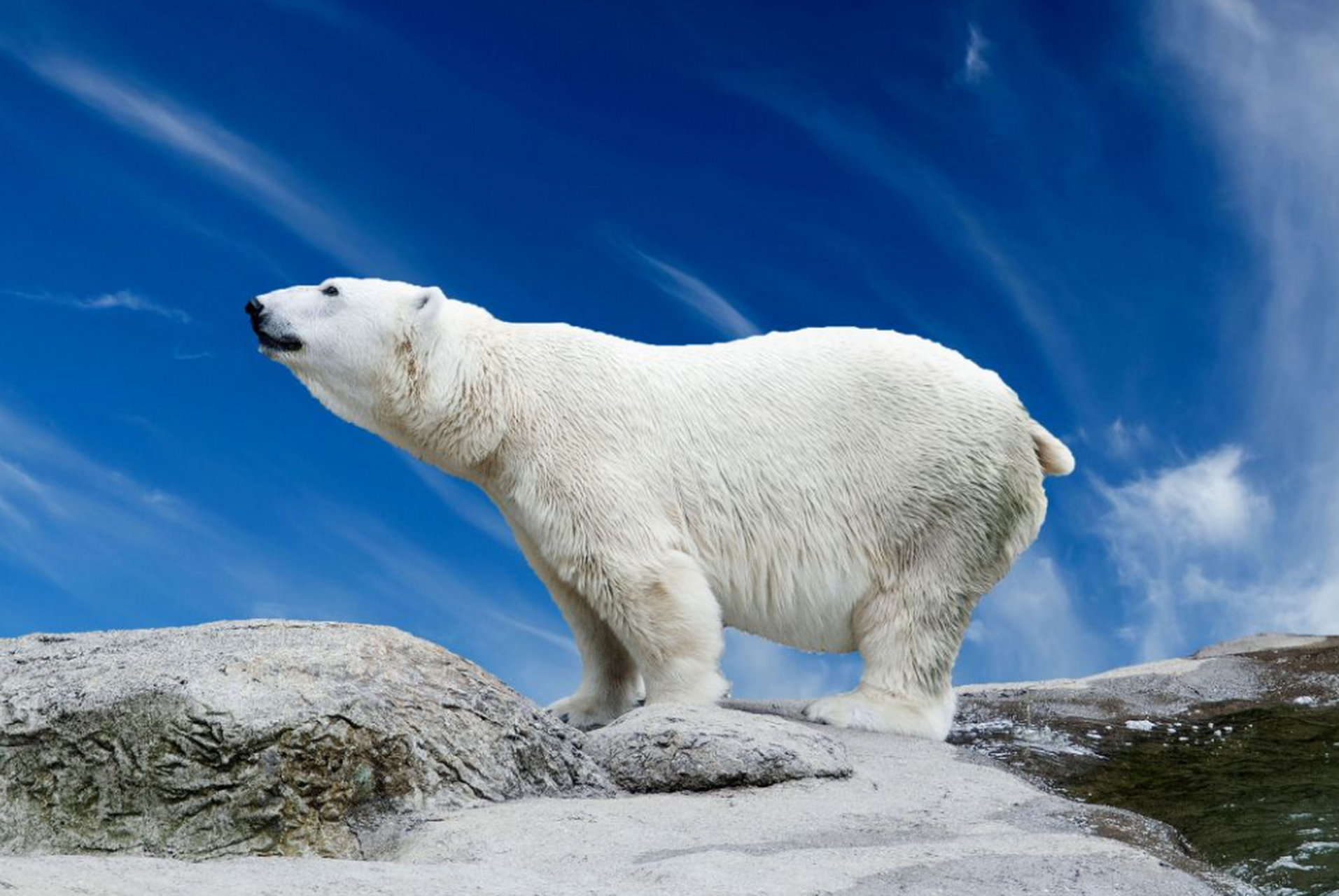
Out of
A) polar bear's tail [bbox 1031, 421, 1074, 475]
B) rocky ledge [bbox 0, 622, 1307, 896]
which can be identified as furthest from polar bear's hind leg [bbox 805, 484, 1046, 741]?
rocky ledge [bbox 0, 622, 1307, 896]

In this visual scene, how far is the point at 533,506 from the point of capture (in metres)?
7.46

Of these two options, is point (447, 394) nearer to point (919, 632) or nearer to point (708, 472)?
point (708, 472)

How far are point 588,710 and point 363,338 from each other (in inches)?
99.4

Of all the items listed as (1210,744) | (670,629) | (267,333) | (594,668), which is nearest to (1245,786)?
(1210,744)

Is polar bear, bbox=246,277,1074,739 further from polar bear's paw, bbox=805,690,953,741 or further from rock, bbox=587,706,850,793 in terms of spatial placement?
rock, bbox=587,706,850,793

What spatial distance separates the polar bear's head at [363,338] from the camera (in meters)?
7.42

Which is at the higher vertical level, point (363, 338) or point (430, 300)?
point (430, 300)

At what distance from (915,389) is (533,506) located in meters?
2.31

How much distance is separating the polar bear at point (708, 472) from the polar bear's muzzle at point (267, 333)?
0.01m

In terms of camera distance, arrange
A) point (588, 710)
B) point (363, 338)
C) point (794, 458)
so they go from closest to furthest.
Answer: point (363, 338)
point (794, 458)
point (588, 710)

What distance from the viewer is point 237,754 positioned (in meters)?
5.09

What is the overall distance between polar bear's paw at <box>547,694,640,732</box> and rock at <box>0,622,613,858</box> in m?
2.30

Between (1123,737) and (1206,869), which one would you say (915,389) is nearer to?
(1123,737)

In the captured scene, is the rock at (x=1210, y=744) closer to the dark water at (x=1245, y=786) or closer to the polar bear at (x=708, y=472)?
the dark water at (x=1245, y=786)
